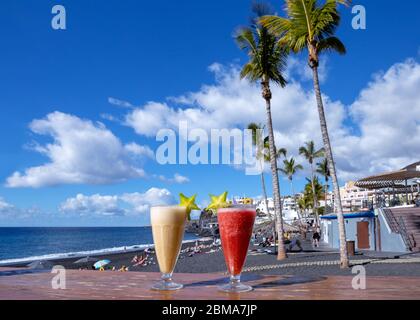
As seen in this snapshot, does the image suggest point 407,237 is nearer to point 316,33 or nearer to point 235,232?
point 316,33

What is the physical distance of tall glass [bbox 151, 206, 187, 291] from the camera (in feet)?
6.97

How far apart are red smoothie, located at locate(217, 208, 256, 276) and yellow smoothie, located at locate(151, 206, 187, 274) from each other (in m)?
0.23

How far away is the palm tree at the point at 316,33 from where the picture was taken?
→ 16.5m

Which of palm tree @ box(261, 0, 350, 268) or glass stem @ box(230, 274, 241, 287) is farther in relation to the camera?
palm tree @ box(261, 0, 350, 268)

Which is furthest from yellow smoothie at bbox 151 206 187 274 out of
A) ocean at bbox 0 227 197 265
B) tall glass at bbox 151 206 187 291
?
ocean at bbox 0 227 197 265

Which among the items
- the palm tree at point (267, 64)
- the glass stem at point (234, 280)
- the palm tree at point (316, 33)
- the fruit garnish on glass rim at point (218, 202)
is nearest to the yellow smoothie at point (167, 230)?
the fruit garnish on glass rim at point (218, 202)

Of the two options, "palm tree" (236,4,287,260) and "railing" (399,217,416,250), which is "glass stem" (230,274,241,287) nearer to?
"palm tree" (236,4,287,260)

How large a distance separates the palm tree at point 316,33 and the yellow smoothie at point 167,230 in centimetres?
1528

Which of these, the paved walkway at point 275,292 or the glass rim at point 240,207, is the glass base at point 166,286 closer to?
the paved walkway at point 275,292

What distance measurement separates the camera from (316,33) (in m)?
17.0

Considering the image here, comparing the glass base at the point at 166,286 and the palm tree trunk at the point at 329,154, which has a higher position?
the palm tree trunk at the point at 329,154
